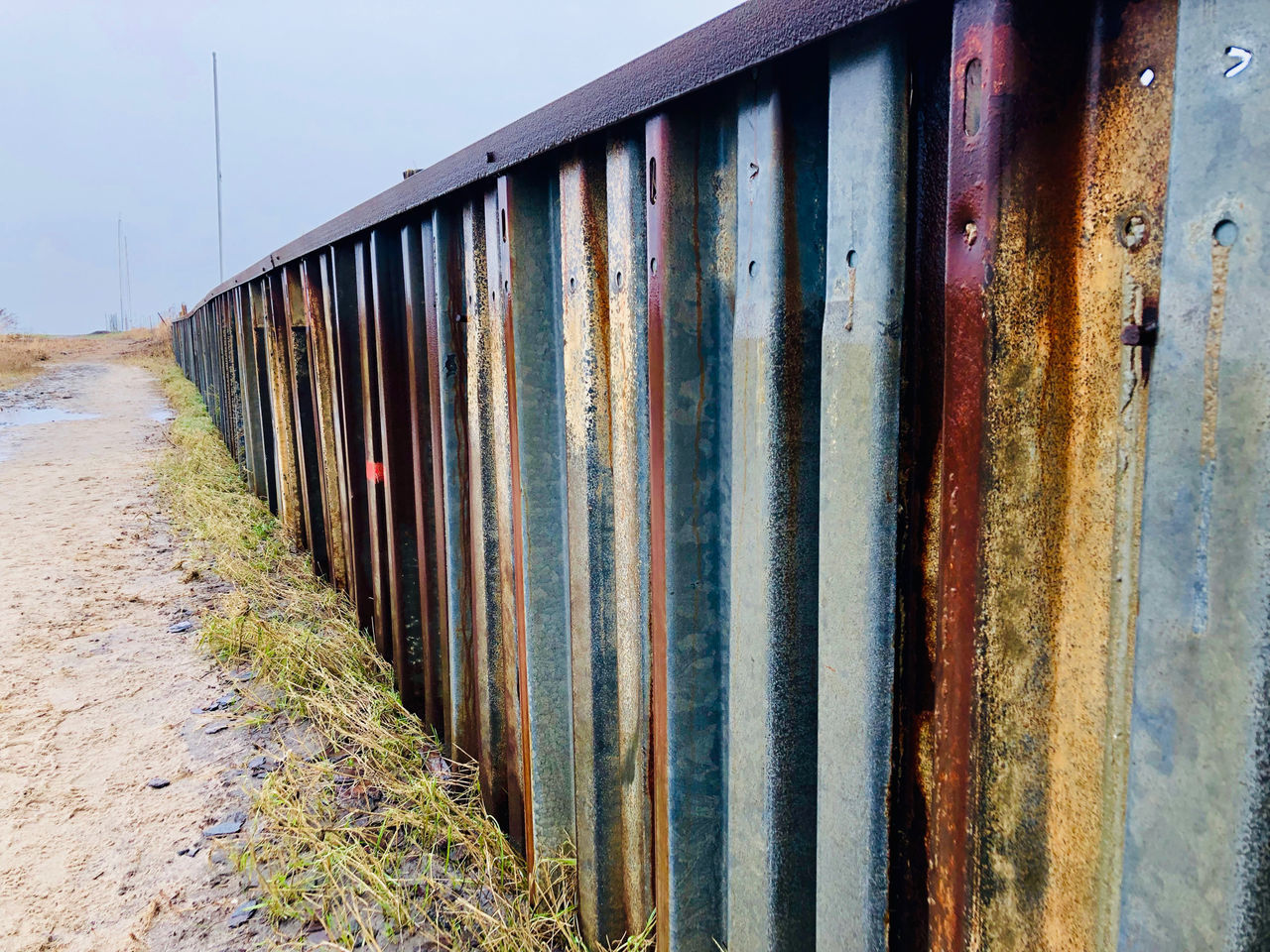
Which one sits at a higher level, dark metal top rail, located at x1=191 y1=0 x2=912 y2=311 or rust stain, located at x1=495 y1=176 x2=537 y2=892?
dark metal top rail, located at x1=191 y1=0 x2=912 y2=311

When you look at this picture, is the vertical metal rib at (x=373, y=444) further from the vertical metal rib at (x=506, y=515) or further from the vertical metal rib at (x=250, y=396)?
the vertical metal rib at (x=250, y=396)

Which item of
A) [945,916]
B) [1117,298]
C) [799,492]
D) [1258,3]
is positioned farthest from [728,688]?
[1258,3]

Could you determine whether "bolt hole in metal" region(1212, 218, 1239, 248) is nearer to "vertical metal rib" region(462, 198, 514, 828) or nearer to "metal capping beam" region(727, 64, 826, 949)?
"metal capping beam" region(727, 64, 826, 949)

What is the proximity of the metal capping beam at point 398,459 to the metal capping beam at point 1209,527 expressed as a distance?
2.87m

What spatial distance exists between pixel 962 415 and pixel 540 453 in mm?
1419

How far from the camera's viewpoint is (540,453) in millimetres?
2291

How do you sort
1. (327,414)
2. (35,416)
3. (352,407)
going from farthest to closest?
(35,416) < (327,414) < (352,407)

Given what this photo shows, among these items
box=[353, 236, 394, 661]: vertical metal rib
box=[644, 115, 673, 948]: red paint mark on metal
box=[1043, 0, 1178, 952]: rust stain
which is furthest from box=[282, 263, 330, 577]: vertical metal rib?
box=[1043, 0, 1178, 952]: rust stain

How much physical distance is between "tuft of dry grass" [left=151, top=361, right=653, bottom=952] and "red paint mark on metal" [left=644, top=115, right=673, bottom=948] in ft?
1.12

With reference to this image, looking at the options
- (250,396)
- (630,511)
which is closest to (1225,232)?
(630,511)

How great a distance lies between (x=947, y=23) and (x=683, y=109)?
0.56 metres

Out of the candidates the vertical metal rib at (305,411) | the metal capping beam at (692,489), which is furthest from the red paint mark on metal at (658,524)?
the vertical metal rib at (305,411)

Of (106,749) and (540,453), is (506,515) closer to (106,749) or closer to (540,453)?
(540,453)

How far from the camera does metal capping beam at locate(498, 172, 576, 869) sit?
2262 mm
